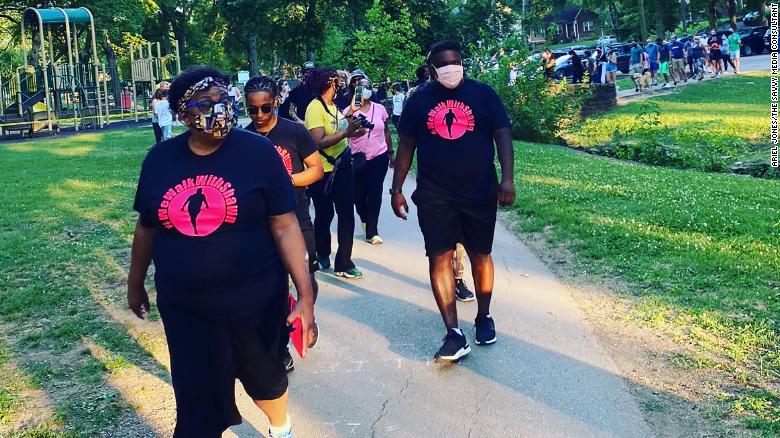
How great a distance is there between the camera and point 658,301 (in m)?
6.20

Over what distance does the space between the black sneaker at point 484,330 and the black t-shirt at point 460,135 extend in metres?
0.82

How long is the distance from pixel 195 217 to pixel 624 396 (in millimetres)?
2556

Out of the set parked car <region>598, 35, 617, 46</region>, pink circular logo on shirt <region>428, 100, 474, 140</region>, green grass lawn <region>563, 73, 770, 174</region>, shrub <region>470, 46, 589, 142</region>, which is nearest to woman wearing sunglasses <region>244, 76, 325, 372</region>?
pink circular logo on shirt <region>428, 100, 474, 140</region>

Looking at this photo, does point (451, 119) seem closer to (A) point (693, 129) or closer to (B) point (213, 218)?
(B) point (213, 218)

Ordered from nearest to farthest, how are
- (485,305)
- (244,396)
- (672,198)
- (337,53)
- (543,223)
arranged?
(244,396), (485,305), (543,223), (672,198), (337,53)

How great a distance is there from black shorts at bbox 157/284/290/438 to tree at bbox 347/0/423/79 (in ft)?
66.8

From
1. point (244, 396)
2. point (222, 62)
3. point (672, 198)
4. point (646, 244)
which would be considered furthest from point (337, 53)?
point (222, 62)

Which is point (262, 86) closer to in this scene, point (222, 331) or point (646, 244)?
point (222, 331)

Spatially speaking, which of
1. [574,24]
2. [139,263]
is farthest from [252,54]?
[574,24]

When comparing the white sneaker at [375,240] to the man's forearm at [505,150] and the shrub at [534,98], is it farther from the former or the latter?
the shrub at [534,98]

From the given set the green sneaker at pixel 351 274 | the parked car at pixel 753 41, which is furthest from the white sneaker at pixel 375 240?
the parked car at pixel 753 41

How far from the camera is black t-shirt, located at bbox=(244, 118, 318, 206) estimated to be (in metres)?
5.40

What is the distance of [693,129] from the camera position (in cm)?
1659

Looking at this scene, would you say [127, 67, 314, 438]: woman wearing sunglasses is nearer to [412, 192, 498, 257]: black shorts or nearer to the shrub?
[412, 192, 498, 257]: black shorts
